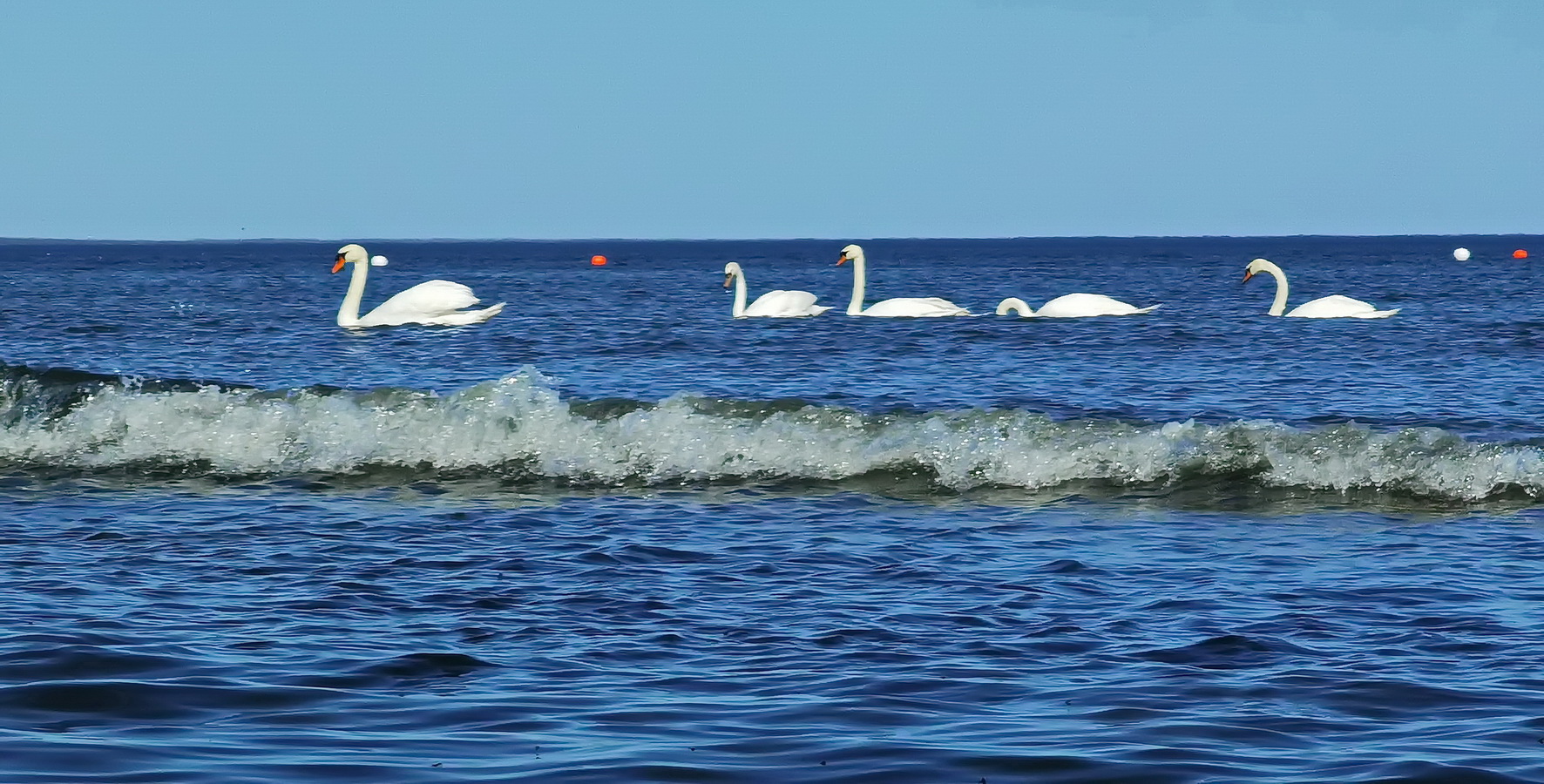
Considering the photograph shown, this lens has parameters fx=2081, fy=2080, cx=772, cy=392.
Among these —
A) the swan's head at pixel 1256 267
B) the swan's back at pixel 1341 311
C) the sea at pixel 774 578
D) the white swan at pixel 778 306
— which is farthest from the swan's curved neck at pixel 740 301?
the sea at pixel 774 578

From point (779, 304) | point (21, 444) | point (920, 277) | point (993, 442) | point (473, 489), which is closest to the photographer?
point (473, 489)

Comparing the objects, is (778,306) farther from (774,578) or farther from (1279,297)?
(774,578)

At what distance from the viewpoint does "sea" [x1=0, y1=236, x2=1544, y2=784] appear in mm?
6340

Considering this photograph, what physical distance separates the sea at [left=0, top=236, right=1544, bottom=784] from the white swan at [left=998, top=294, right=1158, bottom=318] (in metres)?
12.8

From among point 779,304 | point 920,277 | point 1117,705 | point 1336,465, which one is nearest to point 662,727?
point 1117,705

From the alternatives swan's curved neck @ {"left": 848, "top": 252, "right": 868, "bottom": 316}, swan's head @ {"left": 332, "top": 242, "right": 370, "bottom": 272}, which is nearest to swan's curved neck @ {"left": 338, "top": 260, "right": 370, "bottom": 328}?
swan's head @ {"left": 332, "top": 242, "right": 370, "bottom": 272}

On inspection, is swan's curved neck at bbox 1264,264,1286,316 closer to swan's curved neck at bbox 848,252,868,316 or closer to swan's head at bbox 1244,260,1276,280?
swan's head at bbox 1244,260,1276,280

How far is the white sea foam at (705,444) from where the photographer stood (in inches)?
582

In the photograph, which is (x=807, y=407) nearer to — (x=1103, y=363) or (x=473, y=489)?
(x=473, y=489)

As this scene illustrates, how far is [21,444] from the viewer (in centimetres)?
1731

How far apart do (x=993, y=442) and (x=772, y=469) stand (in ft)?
5.53

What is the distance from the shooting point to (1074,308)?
37.8 meters

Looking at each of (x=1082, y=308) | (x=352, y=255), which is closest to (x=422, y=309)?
(x=352, y=255)

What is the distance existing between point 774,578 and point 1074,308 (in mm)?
28656
